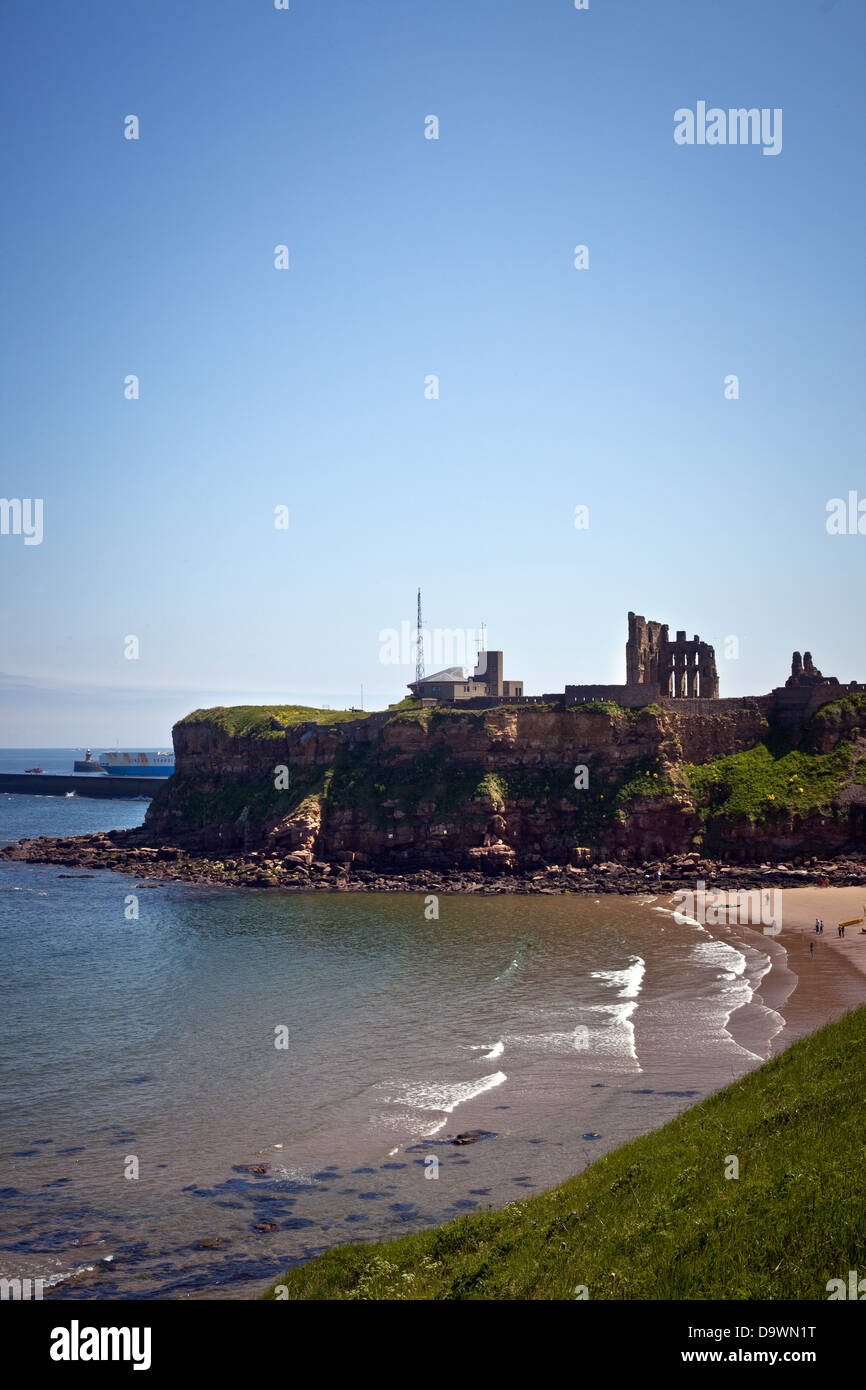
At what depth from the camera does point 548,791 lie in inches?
3049

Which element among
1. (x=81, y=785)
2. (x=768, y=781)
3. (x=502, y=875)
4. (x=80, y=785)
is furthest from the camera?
(x=80, y=785)

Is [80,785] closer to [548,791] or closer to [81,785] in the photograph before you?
[81,785]

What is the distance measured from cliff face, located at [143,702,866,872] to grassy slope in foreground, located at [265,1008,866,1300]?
50.6 m

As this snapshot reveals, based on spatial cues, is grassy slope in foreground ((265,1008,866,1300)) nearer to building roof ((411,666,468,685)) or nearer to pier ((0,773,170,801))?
building roof ((411,666,468,685))

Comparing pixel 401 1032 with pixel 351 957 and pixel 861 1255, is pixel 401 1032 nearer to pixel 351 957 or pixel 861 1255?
pixel 351 957

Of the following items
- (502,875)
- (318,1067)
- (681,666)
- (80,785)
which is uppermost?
(681,666)

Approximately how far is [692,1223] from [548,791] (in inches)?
2480

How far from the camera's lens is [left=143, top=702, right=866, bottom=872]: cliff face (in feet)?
234

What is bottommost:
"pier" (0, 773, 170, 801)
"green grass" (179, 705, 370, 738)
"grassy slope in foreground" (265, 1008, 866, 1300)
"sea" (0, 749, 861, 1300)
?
"sea" (0, 749, 861, 1300)

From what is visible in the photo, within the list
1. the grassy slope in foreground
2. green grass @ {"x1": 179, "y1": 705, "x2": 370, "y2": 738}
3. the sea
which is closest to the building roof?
green grass @ {"x1": 179, "y1": 705, "x2": 370, "y2": 738}

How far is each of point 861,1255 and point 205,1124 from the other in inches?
836

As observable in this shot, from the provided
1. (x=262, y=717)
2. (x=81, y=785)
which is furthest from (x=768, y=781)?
(x=81, y=785)

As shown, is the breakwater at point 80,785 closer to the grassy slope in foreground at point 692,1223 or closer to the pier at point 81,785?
the pier at point 81,785
